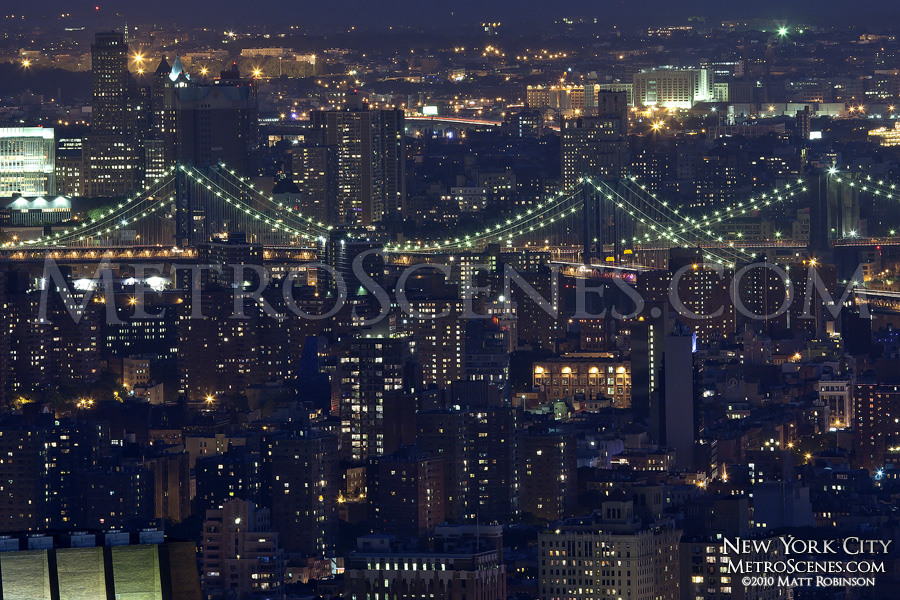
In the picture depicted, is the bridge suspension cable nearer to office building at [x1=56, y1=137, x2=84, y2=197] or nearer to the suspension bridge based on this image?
the suspension bridge

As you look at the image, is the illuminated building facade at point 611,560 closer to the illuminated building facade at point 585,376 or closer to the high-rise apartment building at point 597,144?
the illuminated building facade at point 585,376

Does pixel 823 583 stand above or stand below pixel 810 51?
below

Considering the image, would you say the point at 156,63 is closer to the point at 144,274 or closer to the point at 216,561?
the point at 144,274

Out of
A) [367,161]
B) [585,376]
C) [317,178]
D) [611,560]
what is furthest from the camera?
[367,161]

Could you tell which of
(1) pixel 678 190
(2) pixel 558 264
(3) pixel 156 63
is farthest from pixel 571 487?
(3) pixel 156 63

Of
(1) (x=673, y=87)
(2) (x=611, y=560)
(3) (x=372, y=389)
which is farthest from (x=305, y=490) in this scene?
(1) (x=673, y=87)

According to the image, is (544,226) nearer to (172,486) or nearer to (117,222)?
(117,222)
